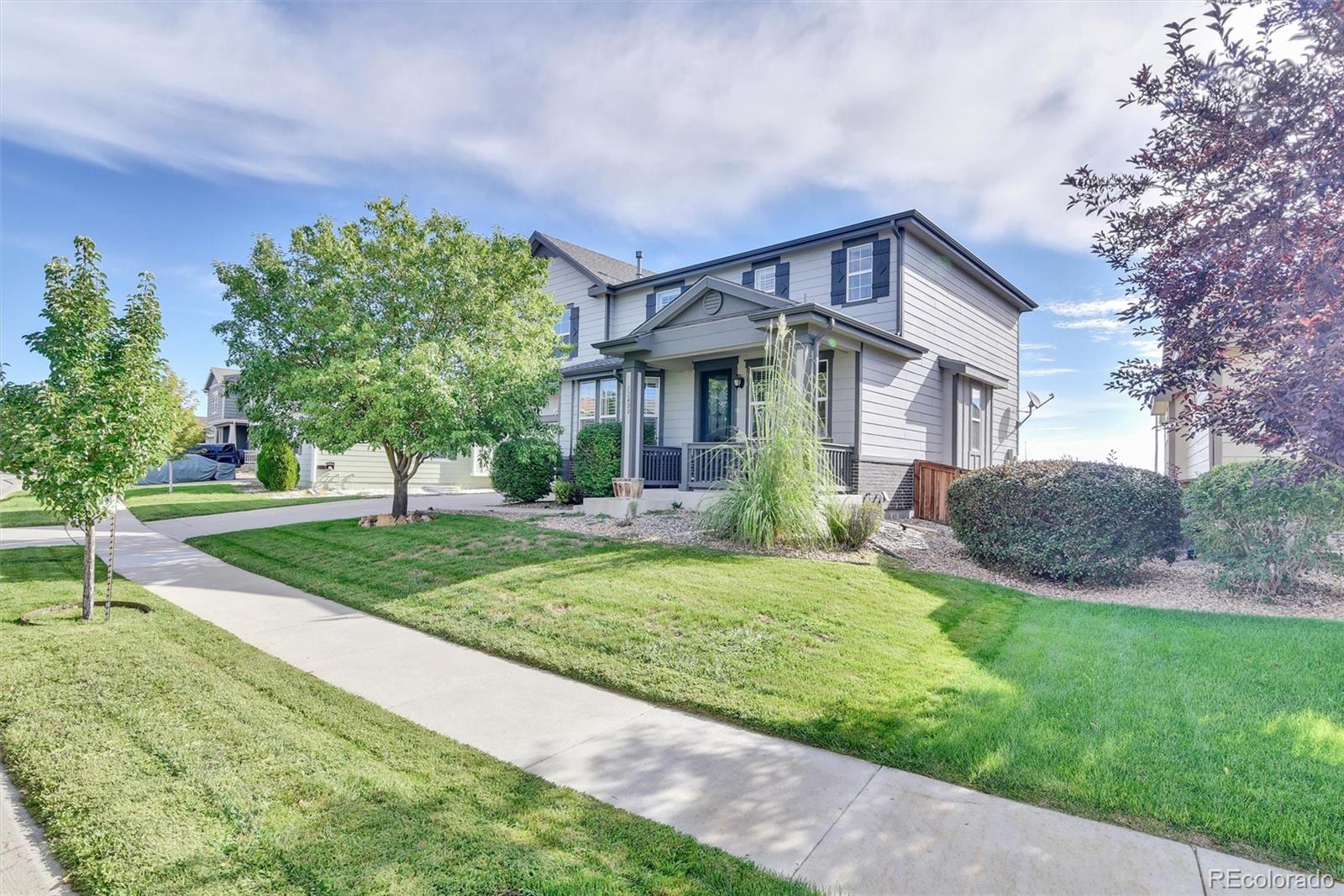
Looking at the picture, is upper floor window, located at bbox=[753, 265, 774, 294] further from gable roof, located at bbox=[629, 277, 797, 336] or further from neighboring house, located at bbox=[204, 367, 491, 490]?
neighboring house, located at bbox=[204, 367, 491, 490]

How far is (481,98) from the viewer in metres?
8.83

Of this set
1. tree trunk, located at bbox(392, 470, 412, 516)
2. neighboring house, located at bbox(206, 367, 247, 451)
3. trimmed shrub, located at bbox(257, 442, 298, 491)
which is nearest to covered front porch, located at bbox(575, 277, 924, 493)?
tree trunk, located at bbox(392, 470, 412, 516)

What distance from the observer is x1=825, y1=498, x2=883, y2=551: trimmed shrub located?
804 cm

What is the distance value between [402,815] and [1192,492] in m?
8.62

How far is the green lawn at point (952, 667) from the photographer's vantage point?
2.85 meters

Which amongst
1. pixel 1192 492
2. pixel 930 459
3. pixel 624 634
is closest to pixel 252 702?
pixel 624 634

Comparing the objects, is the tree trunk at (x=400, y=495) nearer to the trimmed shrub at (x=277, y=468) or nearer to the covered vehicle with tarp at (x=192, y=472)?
the trimmed shrub at (x=277, y=468)

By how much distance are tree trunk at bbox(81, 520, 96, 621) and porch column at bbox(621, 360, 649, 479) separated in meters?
7.88

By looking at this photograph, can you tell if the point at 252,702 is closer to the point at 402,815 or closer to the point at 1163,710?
the point at 402,815

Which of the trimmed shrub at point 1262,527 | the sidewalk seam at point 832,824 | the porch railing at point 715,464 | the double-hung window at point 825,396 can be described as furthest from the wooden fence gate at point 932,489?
the sidewalk seam at point 832,824

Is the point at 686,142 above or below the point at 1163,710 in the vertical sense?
above

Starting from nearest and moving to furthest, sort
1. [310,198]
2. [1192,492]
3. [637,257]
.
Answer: [1192,492], [310,198], [637,257]

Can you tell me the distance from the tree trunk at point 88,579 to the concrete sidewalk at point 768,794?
2.36 metres

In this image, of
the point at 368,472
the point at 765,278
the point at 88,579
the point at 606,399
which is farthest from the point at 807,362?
the point at 368,472
